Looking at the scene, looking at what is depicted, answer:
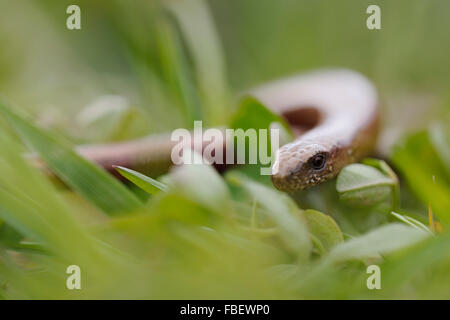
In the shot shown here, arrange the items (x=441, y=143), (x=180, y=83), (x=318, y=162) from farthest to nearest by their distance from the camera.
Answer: (x=180, y=83)
(x=441, y=143)
(x=318, y=162)

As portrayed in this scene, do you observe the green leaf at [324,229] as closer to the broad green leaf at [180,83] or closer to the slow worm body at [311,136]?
the slow worm body at [311,136]

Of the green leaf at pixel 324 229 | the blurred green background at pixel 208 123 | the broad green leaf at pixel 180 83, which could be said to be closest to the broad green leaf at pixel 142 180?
the blurred green background at pixel 208 123

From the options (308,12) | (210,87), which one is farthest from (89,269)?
(308,12)

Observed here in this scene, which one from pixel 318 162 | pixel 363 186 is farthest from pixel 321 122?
pixel 363 186

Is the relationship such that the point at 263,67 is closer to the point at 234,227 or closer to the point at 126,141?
the point at 126,141

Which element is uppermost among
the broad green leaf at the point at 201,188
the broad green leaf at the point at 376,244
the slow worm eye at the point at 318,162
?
the slow worm eye at the point at 318,162

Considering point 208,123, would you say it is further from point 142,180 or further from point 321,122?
point 142,180

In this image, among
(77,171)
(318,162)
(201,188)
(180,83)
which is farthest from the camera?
(180,83)

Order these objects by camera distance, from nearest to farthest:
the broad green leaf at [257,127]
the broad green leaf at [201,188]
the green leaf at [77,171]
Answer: the broad green leaf at [201,188], the green leaf at [77,171], the broad green leaf at [257,127]

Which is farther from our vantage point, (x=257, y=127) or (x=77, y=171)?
(x=257, y=127)
